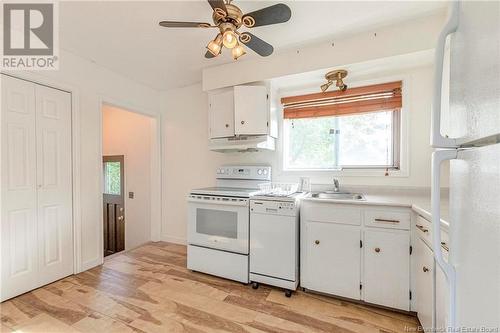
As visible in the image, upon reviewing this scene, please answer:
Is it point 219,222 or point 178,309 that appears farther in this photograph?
point 219,222

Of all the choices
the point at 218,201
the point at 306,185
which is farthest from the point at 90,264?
the point at 306,185

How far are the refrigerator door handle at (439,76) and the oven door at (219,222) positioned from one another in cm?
169

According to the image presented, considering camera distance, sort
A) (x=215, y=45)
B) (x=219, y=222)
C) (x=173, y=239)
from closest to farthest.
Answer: (x=215, y=45) < (x=219, y=222) < (x=173, y=239)

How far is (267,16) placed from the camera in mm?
1444

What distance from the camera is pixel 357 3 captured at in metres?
1.67

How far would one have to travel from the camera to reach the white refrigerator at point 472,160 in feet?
1.53

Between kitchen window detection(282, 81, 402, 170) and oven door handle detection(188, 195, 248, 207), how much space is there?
869 millimetres

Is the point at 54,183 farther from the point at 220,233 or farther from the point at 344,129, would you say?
the point at 344,129

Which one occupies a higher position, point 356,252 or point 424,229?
point 424,229

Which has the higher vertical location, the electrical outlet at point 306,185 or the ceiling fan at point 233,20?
the ceiling fan at point 233,20

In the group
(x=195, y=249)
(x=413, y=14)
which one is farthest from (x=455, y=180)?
(x=195, y=249)

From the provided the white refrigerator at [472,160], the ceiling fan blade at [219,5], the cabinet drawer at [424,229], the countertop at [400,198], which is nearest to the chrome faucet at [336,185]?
the countertop at [400,198]

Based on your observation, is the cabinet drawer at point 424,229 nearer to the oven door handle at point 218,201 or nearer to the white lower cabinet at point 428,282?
A: the white lower cabinet at point 428,282

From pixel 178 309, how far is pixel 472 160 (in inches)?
82.9
